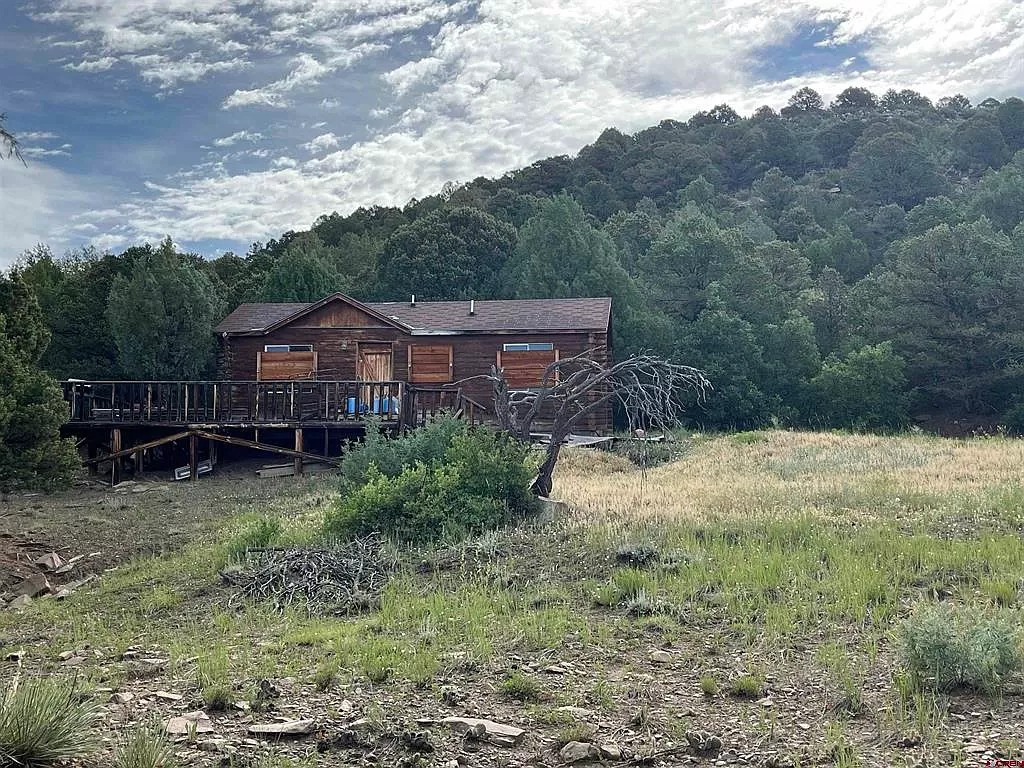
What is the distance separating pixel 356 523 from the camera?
1106 cm

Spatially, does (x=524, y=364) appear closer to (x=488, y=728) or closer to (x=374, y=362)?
(x=374, y=362)

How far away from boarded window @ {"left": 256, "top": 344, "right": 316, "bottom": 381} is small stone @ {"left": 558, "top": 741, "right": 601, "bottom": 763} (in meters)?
23.5

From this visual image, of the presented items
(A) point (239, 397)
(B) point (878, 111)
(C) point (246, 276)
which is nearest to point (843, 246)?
(C) point (246, 276)

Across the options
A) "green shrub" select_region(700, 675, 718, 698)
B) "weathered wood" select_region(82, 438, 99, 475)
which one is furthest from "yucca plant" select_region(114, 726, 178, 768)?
"weathered wood" select_region(82, 438, 99, 475)

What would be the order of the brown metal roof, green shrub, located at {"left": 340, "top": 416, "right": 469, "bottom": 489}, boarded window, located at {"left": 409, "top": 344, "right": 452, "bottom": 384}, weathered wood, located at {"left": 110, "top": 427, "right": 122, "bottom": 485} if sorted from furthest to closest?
1. boarded window, located at {"left": 409, "top": 344, "right": 452, "bottom": 384}
2. the brown metal roof
3. weathered wood, located at {"left": 110, "top": 427, "right": 122, "bottom": 485}
4. green shrub, located at {"left": 340, "top": 416, "right": 469, "bottom": 489}

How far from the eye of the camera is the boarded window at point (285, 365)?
27484mm

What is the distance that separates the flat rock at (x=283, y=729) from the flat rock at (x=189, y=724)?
264mm

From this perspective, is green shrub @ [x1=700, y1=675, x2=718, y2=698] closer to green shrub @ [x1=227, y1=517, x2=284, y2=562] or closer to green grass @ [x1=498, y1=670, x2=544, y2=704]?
green grass @ [x1=498, y1=670, x2=544, y2=704]

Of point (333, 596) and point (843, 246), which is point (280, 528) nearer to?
point (333, 596)

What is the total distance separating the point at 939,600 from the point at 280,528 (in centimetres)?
780

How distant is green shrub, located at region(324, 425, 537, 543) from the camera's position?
1101cm

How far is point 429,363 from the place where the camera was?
27.0m

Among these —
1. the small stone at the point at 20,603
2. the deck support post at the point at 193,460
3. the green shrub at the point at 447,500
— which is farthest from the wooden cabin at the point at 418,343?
the small stone at the point at 20,603

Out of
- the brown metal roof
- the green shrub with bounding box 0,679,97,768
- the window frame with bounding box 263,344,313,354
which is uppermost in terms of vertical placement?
the brown metal roof
